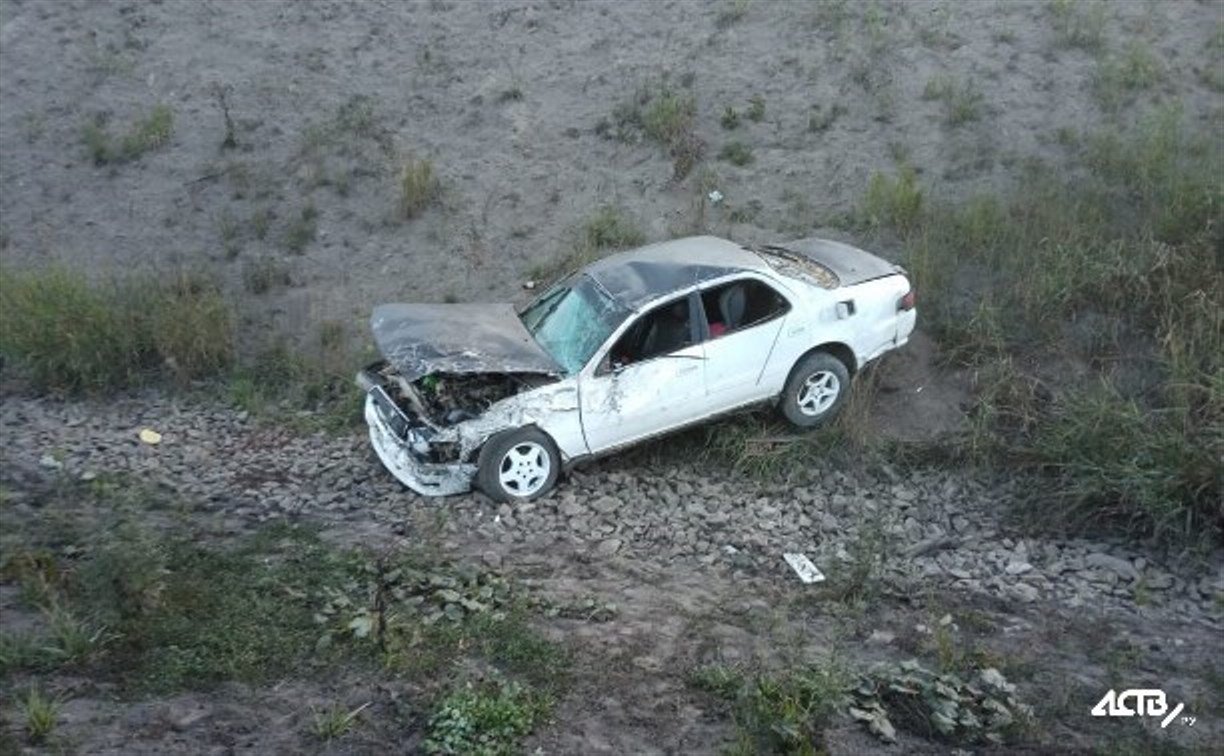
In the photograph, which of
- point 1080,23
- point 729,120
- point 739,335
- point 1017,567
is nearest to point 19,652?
point 739,335

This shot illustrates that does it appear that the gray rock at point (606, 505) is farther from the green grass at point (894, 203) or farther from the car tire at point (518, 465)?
the green grass at point (894, 203)

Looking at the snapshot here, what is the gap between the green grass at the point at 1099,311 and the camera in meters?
8.20

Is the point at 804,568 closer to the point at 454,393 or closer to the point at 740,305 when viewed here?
the point at 740,305

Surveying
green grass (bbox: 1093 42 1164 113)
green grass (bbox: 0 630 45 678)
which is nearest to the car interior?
green grass (bbox: 0 630 45 678)

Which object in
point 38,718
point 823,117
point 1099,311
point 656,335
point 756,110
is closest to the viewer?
point 38,718

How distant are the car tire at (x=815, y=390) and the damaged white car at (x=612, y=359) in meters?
0.01

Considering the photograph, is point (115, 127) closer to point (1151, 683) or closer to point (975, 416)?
point (975, 416)

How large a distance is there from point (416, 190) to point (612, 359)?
4.46 m

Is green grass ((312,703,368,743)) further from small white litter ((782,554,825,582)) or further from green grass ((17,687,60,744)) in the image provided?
small white litter ((782,554,825,582))

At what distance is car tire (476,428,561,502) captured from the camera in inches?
330

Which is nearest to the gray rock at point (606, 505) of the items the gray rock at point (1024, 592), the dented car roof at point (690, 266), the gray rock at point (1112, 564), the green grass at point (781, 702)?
the dented car roof at point (690, 266)

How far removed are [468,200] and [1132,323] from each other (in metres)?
6.31

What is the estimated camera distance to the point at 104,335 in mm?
10508

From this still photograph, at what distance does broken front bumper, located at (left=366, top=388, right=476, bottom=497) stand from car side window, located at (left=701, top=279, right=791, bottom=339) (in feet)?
6.73
